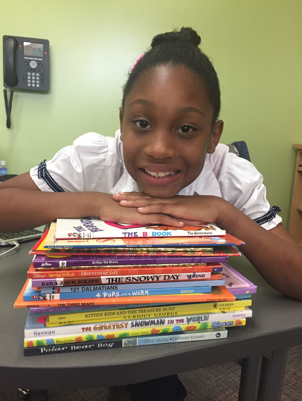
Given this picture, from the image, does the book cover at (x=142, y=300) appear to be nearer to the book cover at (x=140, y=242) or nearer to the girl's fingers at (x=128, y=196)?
the book cover at (x=140, y=242)

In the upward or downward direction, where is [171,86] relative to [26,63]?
downward

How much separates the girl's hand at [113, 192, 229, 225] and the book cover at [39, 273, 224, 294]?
0.14 meters

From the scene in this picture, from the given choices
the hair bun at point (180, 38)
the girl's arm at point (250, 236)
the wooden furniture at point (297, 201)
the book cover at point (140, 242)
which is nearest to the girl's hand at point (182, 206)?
the girl's arm at point (250, 236)

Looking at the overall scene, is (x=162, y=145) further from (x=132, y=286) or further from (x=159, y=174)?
(x=132, y=286)

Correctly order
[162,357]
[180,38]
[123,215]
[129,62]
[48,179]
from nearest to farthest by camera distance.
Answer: [162,357] → [123,215] → [180,38] → [48,179] → [129,62]

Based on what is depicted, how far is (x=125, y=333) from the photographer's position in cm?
41

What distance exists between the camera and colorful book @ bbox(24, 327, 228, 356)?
1.25ft

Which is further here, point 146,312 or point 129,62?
point 129,62

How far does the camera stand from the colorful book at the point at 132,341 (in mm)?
380

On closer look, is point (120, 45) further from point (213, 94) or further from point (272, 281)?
point (272, 281)

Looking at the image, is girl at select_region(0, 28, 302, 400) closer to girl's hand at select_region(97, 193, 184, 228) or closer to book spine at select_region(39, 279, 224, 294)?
girl's hand at select_region(97, 193, 184, 228)

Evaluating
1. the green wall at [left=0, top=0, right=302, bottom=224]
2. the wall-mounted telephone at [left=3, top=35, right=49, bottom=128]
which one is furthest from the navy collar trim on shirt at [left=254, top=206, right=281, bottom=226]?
the wall-mounted telephone at [left=3, top=35, right=49, bottom=128]

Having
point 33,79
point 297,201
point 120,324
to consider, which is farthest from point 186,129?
point 297,201

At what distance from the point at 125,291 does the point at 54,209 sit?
26 cm
